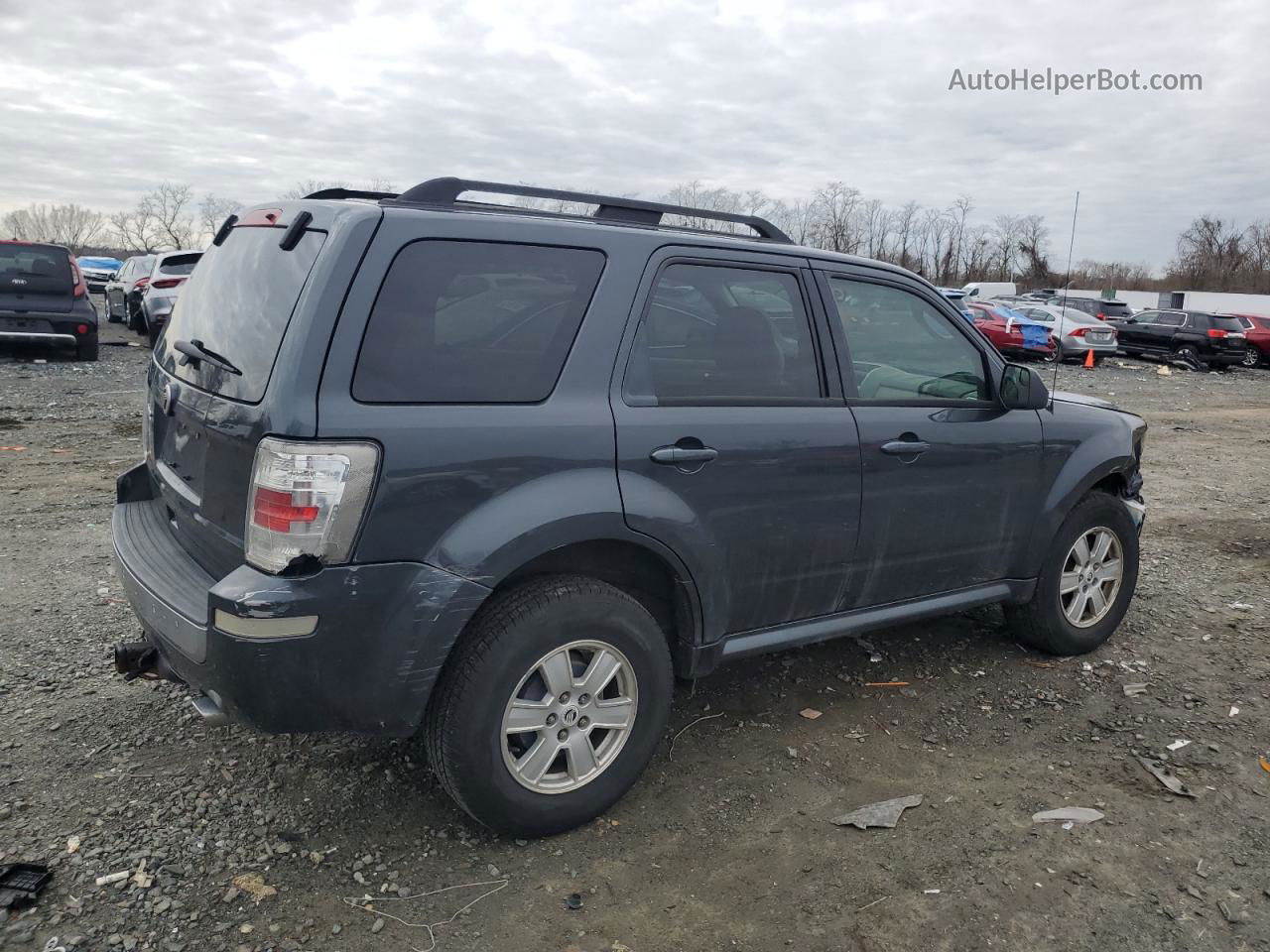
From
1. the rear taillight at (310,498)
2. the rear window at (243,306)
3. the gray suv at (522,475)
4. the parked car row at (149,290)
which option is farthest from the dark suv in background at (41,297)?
the rear taillight at (310,498)

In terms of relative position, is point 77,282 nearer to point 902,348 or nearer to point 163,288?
point 163,288

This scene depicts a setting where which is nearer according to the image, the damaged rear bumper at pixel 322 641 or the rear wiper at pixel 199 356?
the damaged rear bumper at pixel 322 641

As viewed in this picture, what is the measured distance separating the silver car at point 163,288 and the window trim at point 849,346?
46.4ft

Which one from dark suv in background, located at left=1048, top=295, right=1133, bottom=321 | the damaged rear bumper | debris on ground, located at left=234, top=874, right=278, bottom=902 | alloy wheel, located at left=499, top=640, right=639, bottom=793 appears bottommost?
debris on ground, located at left=234, top=874, right=278, bottom=902

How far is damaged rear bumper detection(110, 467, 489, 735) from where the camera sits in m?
2.58

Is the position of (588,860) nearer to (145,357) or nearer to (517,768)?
(517,768)

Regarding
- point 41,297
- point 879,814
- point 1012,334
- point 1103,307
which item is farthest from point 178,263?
point 1103,307

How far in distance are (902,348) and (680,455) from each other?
1373mm

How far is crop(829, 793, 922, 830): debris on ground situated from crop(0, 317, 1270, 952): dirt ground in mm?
42

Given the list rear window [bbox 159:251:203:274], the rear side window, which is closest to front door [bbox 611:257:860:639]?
the rear side window

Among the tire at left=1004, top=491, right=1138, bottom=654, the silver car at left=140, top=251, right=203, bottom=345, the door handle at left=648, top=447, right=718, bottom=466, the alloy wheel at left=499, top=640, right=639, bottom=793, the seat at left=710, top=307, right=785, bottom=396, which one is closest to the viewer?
the alloy wheel at left=499, top=640, right=639, bottom=793

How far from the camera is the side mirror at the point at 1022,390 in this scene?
4156mm

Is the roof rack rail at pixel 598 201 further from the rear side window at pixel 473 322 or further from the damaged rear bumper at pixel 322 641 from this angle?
the damaged rear bumper at pixel 322 641

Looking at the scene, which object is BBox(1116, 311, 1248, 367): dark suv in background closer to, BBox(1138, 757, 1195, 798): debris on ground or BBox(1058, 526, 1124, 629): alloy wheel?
BBox(1058, 526, 1124, 629): alloy wheel
